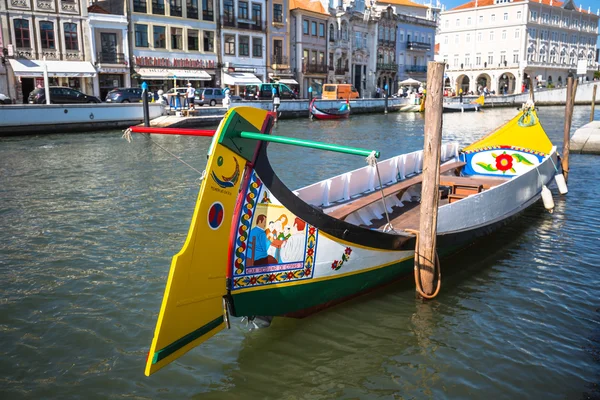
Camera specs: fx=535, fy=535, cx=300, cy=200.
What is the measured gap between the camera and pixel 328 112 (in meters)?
37.8

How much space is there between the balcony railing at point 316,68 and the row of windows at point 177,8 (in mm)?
11011

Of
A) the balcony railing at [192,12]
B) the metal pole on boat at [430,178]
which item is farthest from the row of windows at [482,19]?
the metal pole on boat at [430,178]

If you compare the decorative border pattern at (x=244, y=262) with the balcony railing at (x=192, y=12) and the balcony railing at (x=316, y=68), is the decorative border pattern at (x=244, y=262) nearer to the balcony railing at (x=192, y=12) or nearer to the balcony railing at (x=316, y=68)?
the balcony railing at (x=192, y=12)

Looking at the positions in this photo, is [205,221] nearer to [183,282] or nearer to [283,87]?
[183,282]

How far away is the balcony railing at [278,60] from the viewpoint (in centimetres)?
4634

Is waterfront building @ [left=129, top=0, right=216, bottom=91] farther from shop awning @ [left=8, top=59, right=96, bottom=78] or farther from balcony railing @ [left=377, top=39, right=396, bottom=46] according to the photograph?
balcony railing @ [left=377, top=39, right=396, bottom=46]

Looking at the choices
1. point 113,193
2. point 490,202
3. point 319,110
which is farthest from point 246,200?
point 319,110

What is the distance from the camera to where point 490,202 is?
909 cm

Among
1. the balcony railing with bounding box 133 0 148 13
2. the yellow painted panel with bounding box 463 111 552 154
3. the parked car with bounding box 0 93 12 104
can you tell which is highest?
the balcony railing with bounding box 133 0 148 13

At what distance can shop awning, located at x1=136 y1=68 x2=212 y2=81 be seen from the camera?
37.4 meters

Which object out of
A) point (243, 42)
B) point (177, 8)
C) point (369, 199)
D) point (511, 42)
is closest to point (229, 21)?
point (243, 42)

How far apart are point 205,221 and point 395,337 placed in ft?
9.14

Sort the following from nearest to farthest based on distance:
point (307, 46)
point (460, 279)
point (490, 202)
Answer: point (460, 279), point (490, 202), point (307, 46)

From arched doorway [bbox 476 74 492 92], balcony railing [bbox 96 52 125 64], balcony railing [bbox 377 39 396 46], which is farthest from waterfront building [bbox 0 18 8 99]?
arched doorway [bbox 476 74 492 92]
